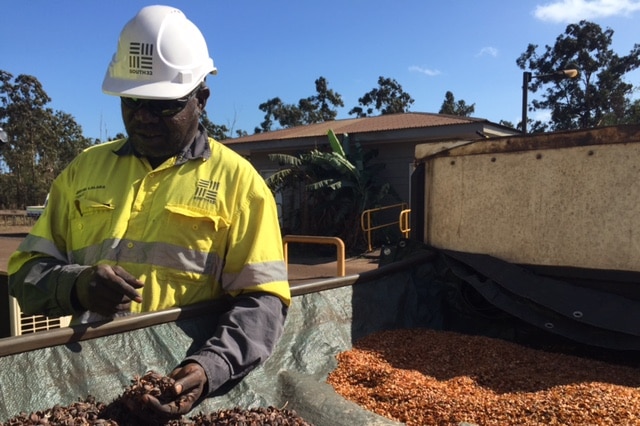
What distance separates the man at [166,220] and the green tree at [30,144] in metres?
35.4

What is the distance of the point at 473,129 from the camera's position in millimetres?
12602

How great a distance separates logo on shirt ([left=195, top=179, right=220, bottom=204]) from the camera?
2000 millimetres

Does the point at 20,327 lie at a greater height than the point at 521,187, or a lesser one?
lesser

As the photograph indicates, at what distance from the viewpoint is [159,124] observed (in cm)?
201

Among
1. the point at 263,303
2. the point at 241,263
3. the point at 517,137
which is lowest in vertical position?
the point at 263,303

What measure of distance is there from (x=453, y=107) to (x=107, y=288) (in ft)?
173

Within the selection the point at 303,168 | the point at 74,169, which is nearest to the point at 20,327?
the point at 74,169

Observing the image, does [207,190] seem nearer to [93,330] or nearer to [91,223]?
[91,223]

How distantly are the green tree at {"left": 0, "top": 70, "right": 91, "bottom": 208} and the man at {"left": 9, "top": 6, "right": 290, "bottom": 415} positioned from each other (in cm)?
3543

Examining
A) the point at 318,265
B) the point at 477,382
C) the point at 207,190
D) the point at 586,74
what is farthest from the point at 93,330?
the point at 586,74

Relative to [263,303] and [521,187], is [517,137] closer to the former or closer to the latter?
[521,187]

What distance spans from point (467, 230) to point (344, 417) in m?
2.53

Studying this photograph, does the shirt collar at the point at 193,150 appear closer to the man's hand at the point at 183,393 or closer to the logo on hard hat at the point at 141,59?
the logo on hard hat at the point at 141,59

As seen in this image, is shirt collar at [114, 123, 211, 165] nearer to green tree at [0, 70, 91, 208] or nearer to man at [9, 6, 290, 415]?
man at [9, 6, 290, 415]
